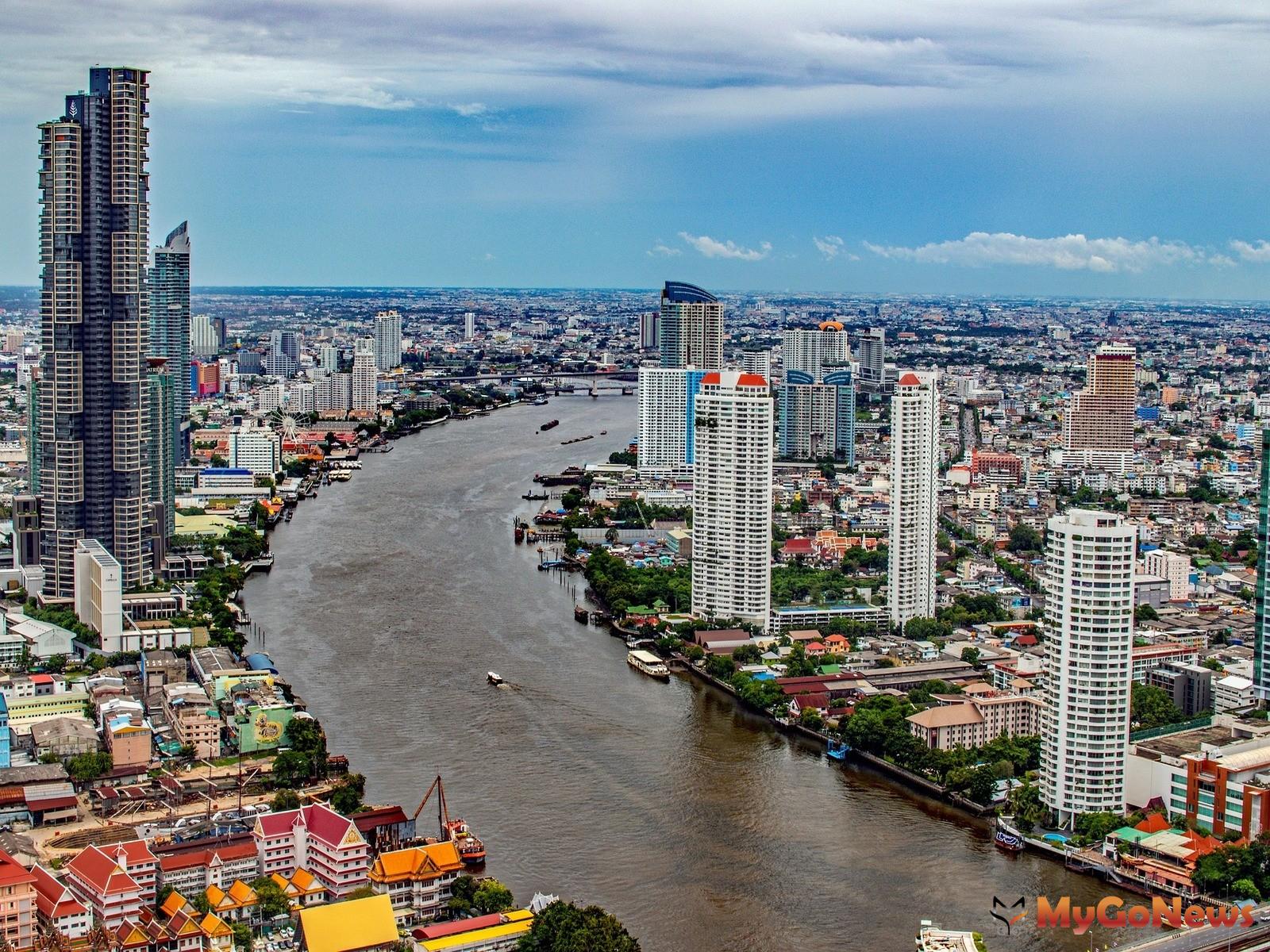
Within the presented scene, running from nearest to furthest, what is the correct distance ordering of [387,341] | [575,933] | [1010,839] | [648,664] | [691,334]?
[575,933]
[1010,839]
[648,664]
[691,334]
[387,341]

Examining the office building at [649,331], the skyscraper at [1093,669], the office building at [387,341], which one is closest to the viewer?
the skyscraper at [1093,669]

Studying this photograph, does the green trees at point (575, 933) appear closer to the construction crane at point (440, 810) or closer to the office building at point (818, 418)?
the construction crane at point (440, 810)

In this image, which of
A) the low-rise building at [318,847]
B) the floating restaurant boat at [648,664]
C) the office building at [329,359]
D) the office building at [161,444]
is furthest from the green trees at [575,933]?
the office building at [329,359]

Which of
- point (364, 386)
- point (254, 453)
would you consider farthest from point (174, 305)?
point (364, 386)

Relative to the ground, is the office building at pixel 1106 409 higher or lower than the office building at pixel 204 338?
lower

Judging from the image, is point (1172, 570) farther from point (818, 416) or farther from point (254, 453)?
point (254, 453)

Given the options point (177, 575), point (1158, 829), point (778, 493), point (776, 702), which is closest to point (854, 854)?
point (1158, 829)

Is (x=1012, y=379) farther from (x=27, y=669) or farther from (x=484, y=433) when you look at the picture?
(x=27, y=669)

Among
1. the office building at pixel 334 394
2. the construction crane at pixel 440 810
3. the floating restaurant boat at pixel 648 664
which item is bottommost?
the construction crane at pixel 440 810

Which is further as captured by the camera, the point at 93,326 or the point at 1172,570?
the point at 1172,570
